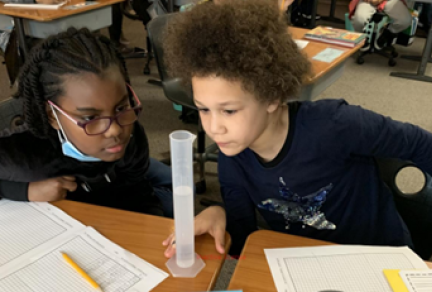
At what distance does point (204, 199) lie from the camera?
2.14 m

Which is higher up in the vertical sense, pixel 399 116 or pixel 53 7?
pixel 53 7

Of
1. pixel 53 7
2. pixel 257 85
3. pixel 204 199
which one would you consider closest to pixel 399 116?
pixel 204 199

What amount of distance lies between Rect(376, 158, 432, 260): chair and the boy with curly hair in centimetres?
6

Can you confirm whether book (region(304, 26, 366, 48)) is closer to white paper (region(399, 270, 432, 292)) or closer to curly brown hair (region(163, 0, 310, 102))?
curly brown hair (region(163, 0, 310, 102))

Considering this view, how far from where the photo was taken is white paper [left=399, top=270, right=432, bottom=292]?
0.70m

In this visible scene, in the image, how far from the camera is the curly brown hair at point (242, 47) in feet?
2.89

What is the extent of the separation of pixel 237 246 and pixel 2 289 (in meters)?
0.62

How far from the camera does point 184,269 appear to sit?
0.77m

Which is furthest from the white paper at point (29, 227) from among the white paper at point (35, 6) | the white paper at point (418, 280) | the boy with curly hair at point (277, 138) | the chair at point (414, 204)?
the white paper at point (35, 6)

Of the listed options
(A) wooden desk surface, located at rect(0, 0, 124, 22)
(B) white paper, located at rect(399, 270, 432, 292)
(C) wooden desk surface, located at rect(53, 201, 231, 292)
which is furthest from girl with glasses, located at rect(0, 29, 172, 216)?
(A) wooden desk surface, located at rect(0, 0, 124, 22)

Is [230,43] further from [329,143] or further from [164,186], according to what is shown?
[164,186]

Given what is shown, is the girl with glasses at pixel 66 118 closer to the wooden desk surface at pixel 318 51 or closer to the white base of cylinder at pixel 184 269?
the white base of cylinder at pixel 184 269

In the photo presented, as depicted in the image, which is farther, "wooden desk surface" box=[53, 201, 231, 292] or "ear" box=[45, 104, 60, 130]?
"ear" box=[45, 104, 60, 130]

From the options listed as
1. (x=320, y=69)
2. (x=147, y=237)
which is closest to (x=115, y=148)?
(x=147, y=237)
